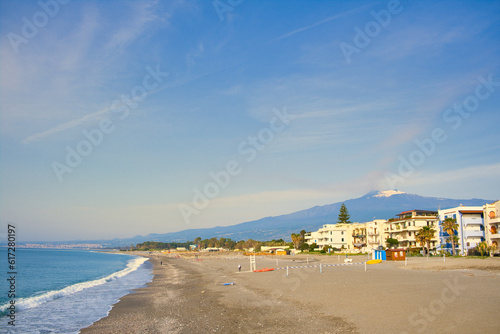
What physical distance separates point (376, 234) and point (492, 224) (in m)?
32.1

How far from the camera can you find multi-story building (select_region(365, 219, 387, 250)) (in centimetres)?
9262

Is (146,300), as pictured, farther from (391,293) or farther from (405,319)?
(405,319)

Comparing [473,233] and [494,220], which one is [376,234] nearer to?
[473,233]

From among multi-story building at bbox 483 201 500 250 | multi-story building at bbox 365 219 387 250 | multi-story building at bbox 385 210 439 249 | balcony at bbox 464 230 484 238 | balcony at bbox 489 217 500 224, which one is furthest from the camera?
multi-story building at bbox 365 219 387 250

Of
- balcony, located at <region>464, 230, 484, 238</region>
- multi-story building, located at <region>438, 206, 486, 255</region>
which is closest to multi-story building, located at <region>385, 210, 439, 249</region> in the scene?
multi-story building, located at <region>438, 206, 486, 255</region>

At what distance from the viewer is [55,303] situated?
2678 centimetres

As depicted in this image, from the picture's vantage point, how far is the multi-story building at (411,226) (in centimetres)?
7946

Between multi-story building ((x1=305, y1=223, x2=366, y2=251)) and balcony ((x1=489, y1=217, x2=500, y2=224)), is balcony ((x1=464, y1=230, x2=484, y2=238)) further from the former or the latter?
multi-story building ((x1=305, y1=223, x2=366, y2=251))

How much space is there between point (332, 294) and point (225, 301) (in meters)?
6.33

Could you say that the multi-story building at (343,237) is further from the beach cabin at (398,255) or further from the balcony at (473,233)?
the beach cabin at (398,255)

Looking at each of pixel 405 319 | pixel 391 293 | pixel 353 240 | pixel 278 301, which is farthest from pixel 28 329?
pixel 353 240

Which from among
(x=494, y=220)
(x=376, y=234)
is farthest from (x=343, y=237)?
(x=494, y=220)

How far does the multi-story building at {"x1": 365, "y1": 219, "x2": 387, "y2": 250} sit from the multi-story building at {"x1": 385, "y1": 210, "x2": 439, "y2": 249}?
4.40 m

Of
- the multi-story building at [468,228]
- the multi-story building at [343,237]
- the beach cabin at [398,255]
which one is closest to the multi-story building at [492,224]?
the multi-story building at [468,228]
